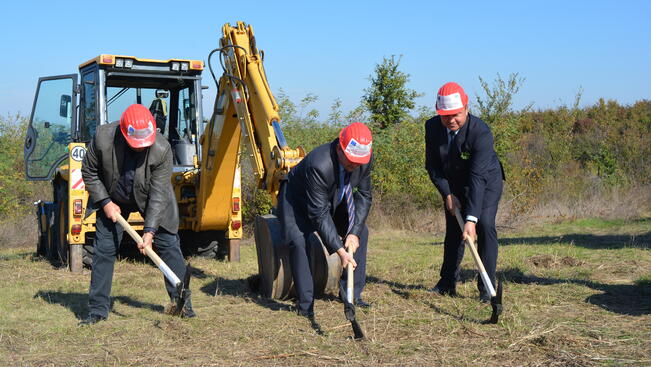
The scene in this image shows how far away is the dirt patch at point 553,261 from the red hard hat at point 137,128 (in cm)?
473

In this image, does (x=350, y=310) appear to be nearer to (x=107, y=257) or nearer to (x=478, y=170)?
(x=478, y=170)

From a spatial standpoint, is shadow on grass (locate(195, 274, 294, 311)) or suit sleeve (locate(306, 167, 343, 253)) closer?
suit sleeve (locate(306, 167, 343, 253))

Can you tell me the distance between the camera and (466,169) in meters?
6.62

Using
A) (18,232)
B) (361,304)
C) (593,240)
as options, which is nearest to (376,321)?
(361,304)

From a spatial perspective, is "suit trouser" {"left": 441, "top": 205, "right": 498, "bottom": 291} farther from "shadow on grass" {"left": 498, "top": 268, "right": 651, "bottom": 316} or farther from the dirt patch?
the dirt patch

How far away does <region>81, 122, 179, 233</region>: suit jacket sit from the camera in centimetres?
612

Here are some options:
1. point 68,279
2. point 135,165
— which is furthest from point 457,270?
point 68,279

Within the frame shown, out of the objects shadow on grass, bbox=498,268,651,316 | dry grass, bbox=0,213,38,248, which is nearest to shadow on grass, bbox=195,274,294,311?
shadow on grass, bbox=498,268,651,316

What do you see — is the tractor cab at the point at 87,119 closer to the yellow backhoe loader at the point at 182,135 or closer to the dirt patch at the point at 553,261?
the yellow backhoe loader at the point at 182,135

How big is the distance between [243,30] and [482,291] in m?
4.01

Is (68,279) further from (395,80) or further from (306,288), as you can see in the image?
(395,80)

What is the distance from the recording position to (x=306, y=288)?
20.7ft

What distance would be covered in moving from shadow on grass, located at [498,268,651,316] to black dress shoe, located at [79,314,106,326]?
13.1ft

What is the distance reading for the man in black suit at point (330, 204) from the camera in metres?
5.81
